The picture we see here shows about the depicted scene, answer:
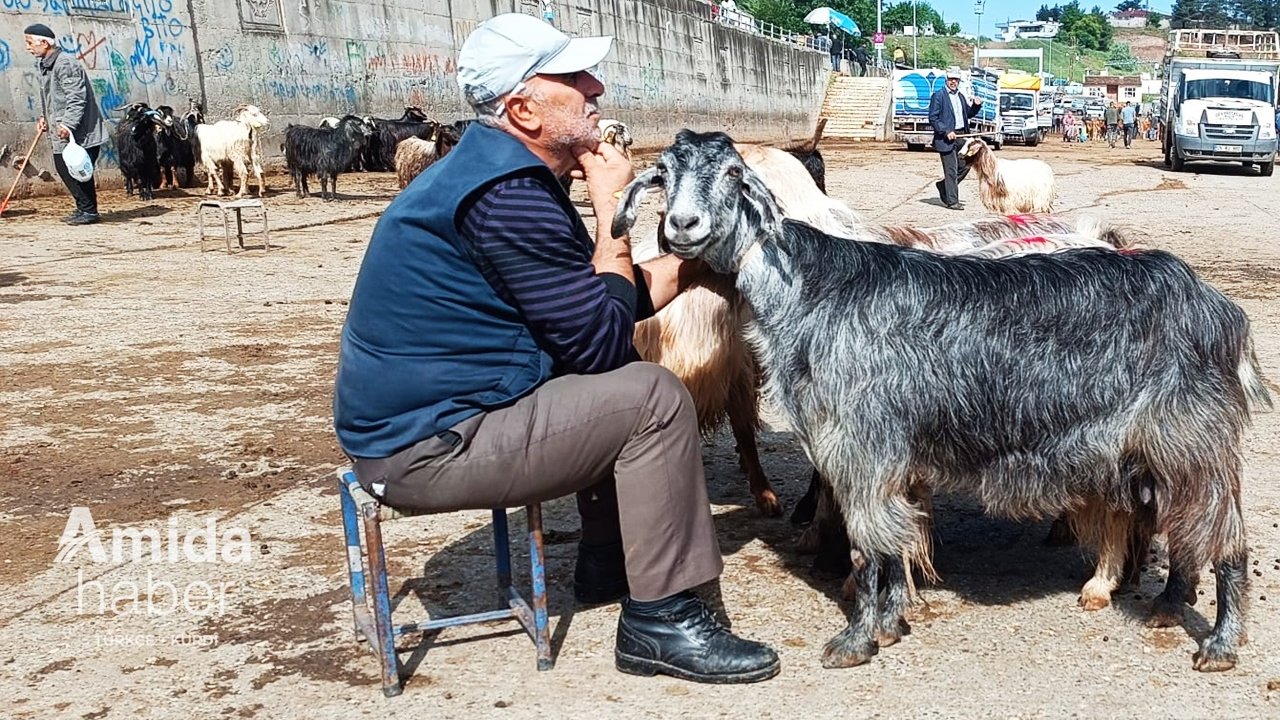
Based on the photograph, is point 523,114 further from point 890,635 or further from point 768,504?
point 768,504

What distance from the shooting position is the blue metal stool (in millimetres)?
3121

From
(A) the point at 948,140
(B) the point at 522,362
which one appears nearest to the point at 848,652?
(B) the point at 522,362

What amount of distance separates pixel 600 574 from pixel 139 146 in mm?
15218

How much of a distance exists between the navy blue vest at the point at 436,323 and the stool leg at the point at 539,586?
40 centimetres

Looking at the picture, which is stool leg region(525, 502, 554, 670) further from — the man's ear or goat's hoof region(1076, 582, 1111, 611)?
goat's hoof region(1076, 582, 1111, 611)

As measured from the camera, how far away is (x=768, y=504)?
4.73m

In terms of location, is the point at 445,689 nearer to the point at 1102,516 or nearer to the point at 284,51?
the point at 1102,516

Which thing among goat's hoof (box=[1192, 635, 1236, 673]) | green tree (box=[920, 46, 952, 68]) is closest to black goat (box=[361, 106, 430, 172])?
goat's hoof (box=[1192, 635, 1236, 673])

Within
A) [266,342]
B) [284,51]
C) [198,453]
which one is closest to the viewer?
[198,453]

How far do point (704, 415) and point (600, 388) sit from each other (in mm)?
1568

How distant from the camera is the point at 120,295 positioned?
31.6 feet

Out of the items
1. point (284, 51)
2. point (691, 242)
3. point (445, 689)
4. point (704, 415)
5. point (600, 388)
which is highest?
point (284, 51)

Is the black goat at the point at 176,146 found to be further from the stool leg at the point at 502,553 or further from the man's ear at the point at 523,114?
the man's ear at the point at 523,114

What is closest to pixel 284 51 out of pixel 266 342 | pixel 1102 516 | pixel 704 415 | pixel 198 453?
pixel 266 342
